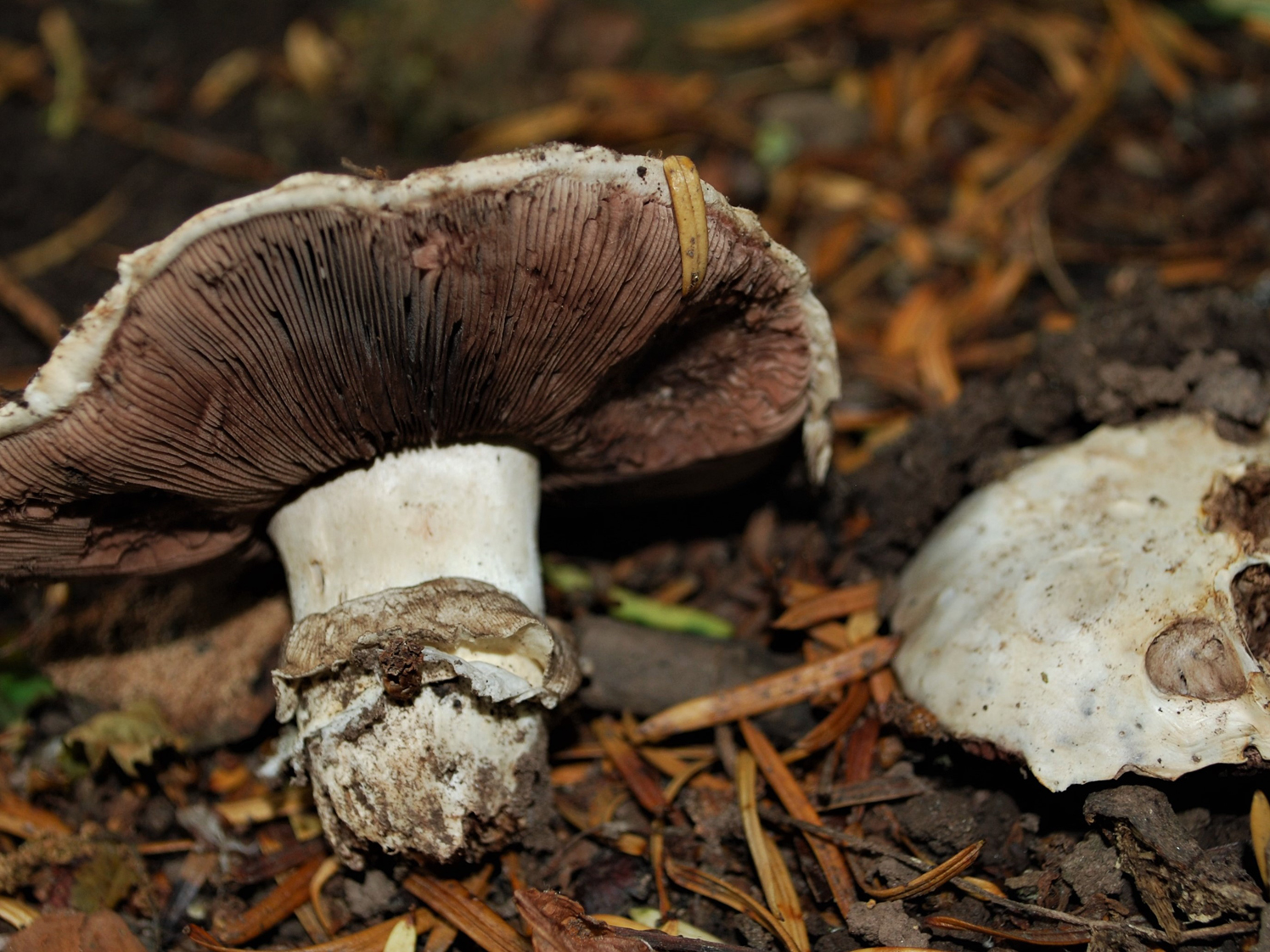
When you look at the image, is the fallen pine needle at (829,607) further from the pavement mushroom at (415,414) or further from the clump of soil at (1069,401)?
the pavement mushroom at (415,414)

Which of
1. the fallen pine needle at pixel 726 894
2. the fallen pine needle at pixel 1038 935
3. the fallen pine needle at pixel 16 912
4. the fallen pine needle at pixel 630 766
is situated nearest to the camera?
the fallen pine needle at pixel 1038 935

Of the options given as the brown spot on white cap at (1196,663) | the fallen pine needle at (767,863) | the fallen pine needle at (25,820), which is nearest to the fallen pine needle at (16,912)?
the fallen pine needle at (25,820)

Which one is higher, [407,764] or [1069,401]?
[1069,401]

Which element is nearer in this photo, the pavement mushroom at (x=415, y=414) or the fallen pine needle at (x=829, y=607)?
the pavement mushroom at (x=415, y=414)

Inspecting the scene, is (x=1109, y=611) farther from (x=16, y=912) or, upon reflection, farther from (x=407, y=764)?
(x=16, y=912)

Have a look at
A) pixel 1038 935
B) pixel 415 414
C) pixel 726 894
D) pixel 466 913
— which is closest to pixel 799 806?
pixel 726 894

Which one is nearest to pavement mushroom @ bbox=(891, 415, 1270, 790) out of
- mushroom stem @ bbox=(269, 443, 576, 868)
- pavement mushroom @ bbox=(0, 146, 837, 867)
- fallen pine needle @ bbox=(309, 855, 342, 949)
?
pavement mushroom @ bbox=(0, 146, 837, 867)

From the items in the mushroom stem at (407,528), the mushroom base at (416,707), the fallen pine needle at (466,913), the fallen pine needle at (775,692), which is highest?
the mushroom stem at (407,528)
